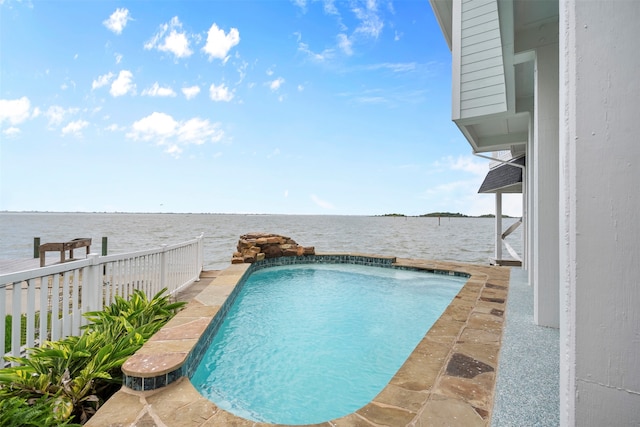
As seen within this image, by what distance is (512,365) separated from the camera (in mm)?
2389

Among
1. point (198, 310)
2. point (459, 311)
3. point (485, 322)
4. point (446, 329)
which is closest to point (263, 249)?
point (198, 310)

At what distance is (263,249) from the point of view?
8633 mm

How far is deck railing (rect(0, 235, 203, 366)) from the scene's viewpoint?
221cm

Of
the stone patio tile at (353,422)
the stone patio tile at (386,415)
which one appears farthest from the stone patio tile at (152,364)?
the stone patio tile at (386,415)

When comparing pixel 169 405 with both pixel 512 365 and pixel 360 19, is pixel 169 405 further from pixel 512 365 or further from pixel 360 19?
A: pixel 360 19

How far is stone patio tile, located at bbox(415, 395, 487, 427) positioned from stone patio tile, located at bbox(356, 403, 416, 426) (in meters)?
0.07

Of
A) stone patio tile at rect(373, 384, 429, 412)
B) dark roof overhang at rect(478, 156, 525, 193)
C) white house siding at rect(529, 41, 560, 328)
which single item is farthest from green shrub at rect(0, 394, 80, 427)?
dark roof overhang at rect(478, 156, 525, 193)

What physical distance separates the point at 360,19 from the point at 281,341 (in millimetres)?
11449

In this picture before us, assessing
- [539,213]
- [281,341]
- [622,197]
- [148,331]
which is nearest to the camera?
[622,197]

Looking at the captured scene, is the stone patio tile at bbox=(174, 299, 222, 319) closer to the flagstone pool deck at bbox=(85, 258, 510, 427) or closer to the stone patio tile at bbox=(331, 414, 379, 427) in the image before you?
the flagstone pool deck at bbox=(85, 258, 510, 427)

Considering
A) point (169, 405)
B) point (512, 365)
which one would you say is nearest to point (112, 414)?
point (169, 405)

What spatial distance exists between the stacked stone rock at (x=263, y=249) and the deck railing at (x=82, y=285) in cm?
256

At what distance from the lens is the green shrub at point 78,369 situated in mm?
1934

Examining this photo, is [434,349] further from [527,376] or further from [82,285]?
[82,285]
